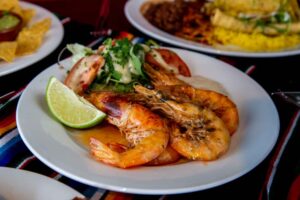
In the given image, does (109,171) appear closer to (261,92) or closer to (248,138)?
(248,138)

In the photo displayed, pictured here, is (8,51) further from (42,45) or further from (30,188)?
(30,188)

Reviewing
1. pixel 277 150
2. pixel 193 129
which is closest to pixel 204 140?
pixel 193 129

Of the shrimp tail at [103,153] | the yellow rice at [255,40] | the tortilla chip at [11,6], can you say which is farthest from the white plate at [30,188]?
the yellow rice at [255,40]

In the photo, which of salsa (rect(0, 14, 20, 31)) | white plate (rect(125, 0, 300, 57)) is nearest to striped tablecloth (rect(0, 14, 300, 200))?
white plate (rect(125, 0, 300, 57))

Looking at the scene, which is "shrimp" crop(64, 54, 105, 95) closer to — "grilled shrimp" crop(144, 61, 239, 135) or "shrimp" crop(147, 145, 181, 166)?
"grilled shrimp" crop(144, 61, 239, 135)

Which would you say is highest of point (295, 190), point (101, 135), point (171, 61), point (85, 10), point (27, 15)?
point (295, 190)
